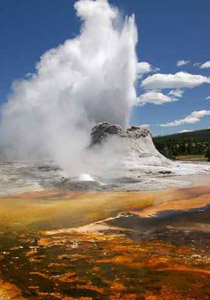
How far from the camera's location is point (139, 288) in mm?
6133

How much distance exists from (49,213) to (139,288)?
22.8 ft

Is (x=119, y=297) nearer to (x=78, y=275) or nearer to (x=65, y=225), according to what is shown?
(x=78, y=275)

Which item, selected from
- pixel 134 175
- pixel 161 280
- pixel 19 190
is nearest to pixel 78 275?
pixel 161 280

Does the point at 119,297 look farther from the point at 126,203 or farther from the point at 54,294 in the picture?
the point at 126,203

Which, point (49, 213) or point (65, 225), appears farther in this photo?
point (49, 213)

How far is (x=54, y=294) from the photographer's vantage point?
237 inches

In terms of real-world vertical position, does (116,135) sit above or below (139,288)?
above

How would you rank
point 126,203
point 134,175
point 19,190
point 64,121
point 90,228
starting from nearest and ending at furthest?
point 90,228 → point 126,203 → point 19,190 → point 134,175 → point 64,121

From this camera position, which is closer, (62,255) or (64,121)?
(62,255)

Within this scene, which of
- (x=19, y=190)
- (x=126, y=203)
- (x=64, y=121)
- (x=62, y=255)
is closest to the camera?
(x=62, y=255)

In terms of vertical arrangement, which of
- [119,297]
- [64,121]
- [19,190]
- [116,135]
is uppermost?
[64,121]

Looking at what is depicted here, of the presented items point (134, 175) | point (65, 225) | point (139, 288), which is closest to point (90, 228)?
point (65, 225)

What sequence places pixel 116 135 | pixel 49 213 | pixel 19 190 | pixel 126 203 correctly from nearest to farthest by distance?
pixel 49 213, pixel 126 203, pixel 19 190, pixel 116 135


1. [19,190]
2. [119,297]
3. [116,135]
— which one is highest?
[116,135]
